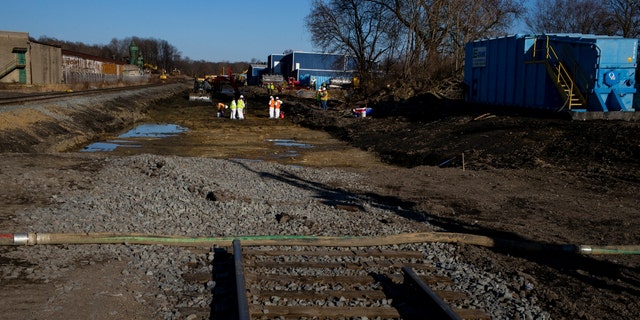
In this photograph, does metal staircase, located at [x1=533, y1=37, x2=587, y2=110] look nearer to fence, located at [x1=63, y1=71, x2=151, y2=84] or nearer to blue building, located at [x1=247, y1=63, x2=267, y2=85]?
fence, located at [x1=63, y1=71, x2=151, y2=84]

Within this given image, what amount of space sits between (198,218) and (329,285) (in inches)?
157

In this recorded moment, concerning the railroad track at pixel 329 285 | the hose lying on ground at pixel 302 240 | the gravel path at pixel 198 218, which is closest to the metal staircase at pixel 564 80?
the gravel path at pixel 198 218

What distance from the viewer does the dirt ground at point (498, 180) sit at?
6.97 meters

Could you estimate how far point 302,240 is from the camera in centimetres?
832

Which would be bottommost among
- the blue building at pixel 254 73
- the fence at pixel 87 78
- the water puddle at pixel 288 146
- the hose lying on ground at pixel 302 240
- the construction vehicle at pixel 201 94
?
the water puddle at pixel 288 146

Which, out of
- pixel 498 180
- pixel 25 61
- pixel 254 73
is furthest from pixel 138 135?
pixel 254 73

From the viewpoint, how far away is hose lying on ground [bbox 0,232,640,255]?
302 inches

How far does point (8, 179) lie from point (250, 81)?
126m

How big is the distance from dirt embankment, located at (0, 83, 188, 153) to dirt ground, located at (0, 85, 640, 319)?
1.79 ft

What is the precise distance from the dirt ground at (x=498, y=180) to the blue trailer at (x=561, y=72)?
37.8 inches

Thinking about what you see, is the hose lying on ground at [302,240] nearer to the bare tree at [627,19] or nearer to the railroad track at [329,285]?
the railroad track at [329,285]

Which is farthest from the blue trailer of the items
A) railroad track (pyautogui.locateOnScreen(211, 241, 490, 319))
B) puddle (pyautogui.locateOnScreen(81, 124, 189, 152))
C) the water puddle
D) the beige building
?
the beige building

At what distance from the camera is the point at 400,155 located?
23047 millimetres

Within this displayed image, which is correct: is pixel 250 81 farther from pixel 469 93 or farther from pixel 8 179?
pixel 8 179
